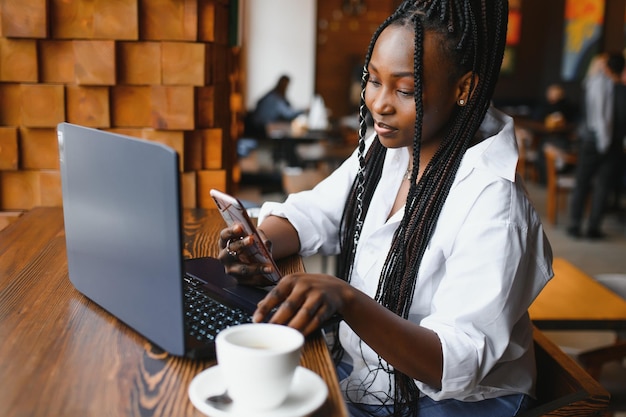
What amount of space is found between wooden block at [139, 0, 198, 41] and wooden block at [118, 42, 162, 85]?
32 mm

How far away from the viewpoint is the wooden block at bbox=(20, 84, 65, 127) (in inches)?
76.7

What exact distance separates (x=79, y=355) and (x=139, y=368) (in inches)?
3.7

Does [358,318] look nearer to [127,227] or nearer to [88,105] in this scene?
[127,227]

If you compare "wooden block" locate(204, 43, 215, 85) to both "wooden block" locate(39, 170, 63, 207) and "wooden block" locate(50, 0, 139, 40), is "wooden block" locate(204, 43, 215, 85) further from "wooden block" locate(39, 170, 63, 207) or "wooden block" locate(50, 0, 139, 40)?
"wooden block" locate(39, 170, 63, 207)

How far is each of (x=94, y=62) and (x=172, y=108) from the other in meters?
0.25

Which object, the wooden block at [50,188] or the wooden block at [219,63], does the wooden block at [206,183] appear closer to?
the wooden block at [219,63]

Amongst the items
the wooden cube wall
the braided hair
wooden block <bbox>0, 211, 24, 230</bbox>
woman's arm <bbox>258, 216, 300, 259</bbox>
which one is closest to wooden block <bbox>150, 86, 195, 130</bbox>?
the wooden cube wall

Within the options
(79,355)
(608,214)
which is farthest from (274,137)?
(79,355)

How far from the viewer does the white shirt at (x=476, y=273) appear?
1.07 meters

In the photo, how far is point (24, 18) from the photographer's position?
1.87 metres

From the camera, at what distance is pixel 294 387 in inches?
31.3

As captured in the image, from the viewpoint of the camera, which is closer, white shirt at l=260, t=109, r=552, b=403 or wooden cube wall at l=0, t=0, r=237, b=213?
white shirt at l=260, t=109, r=552, b=403

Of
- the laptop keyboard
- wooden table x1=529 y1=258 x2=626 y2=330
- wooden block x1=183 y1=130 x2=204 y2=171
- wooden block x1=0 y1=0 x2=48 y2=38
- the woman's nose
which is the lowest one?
wooden table x1=529 y1=258 x2=626 y2=330

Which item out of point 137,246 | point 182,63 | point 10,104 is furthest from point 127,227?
point 10,104
